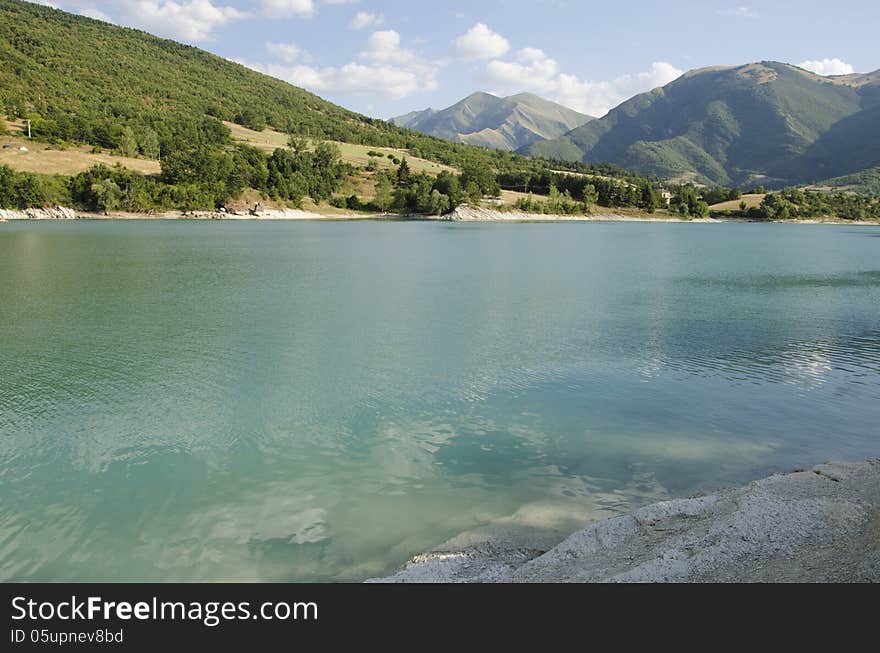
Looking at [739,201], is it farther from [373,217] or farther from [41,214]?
[41,214]

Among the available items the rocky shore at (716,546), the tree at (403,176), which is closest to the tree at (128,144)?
the tree at (403,176)

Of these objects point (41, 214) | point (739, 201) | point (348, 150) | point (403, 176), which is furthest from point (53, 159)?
point (739, 201)

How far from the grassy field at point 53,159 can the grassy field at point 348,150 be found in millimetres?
40762

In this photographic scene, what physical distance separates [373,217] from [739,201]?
118926 millimetres

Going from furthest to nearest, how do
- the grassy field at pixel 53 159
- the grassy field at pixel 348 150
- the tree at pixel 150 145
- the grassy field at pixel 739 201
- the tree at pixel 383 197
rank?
the grassy field at pixel 739 201 → the grassy field at pixel 348 150 → the tree at pixel 383 197 → the tree at pixel 150 145 → the grassy field at pixel 53 159

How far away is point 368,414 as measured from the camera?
15.9m

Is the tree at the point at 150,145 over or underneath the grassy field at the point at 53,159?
over

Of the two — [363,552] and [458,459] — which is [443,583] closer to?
[363,552]

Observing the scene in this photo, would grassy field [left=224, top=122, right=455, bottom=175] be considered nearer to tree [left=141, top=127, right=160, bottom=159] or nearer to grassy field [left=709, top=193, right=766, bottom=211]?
tree [left=141, top=127, right=160, bottom=159]

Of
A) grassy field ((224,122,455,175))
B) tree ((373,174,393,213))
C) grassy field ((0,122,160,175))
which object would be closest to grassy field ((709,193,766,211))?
grassy field ((224,122,455,175))

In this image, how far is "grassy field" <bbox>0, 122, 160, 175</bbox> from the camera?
380ft

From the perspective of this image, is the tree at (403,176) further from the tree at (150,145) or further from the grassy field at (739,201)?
the grassy field at (739,201)

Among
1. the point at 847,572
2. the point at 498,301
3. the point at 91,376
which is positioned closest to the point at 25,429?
the point at 91,376

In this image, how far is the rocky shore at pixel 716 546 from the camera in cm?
686
